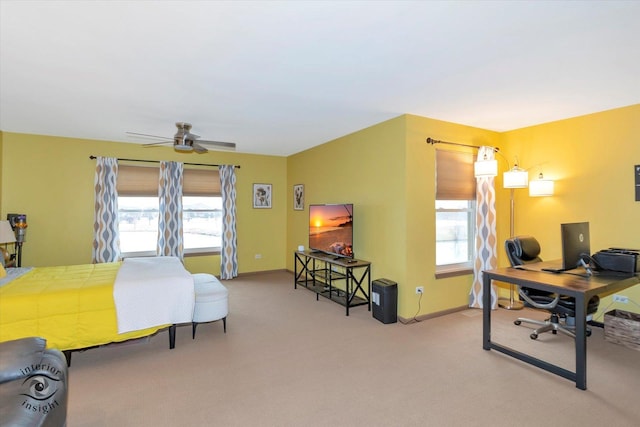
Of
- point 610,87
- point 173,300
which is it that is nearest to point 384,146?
point 610,87

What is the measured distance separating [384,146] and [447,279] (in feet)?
6.48

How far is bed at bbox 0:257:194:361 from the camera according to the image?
8.54 ft

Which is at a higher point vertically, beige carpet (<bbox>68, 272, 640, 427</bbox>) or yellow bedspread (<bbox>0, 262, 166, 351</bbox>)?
yellow bedspread (<bbox>0, 262, 166, 351</bbox>)

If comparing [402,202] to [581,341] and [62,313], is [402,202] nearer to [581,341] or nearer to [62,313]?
[581,341]

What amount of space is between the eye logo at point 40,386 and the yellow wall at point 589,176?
524 cm

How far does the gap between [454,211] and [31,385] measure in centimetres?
456

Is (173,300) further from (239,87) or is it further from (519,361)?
(519,361)

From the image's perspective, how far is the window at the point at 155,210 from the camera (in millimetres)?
5656

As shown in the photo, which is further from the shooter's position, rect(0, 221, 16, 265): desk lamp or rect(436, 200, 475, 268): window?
rect(436, 200, 475, 268): window

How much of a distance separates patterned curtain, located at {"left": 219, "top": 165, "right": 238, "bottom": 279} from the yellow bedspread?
3.23 m

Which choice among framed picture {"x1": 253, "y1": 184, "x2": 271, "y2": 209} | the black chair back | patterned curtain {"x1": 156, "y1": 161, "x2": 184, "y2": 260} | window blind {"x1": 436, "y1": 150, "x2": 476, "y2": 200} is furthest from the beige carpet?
framed picture {"x1": 253, "y1": 184, "x2": 271, "y2": 209}

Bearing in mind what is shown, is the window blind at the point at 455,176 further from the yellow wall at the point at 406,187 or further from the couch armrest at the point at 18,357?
the couch armrest at the point at 18,357

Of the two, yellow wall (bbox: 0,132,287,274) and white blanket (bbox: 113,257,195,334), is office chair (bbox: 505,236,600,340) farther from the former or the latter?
yellow wall (bbox: 0,132,287,274)

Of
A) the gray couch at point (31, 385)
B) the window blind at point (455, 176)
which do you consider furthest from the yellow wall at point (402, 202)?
the gray couch at point (31, 385)
